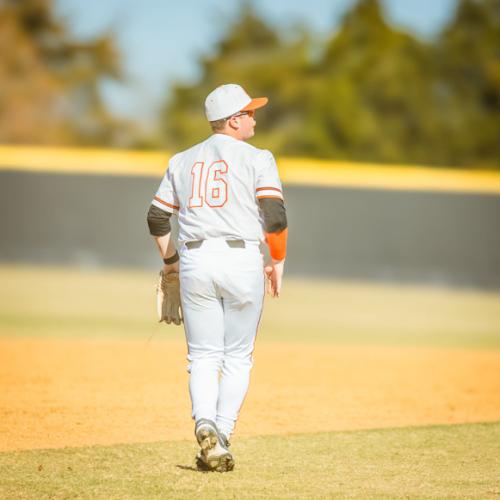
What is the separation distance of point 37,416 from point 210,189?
214 centimetres

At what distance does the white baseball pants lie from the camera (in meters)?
4.23

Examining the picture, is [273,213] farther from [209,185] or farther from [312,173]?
[312,173]

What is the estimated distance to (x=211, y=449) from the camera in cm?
418

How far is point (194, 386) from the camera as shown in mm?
4309

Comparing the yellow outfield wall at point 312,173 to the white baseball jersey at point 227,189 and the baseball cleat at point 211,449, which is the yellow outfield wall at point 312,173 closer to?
the white baseball jersey at point 227,189

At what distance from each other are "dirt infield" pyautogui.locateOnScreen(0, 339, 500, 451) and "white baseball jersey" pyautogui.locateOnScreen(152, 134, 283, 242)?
4.74ft

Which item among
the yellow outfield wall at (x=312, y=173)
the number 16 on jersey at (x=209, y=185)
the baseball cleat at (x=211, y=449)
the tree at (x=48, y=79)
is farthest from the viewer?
the tree at (x=48, y=79)

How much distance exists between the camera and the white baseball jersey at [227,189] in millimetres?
4230

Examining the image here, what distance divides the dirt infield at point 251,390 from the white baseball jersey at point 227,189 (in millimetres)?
1445

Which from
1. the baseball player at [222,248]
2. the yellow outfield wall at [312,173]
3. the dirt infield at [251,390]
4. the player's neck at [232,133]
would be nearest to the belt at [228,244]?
the baseball player at [222,248]

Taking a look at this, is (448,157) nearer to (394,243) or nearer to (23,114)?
(23,114)

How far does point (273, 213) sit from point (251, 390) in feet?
9.46

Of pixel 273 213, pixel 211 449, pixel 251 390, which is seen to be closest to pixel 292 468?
pixel 211 449

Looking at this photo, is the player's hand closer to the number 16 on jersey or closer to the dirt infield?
the number 16 on jersey
